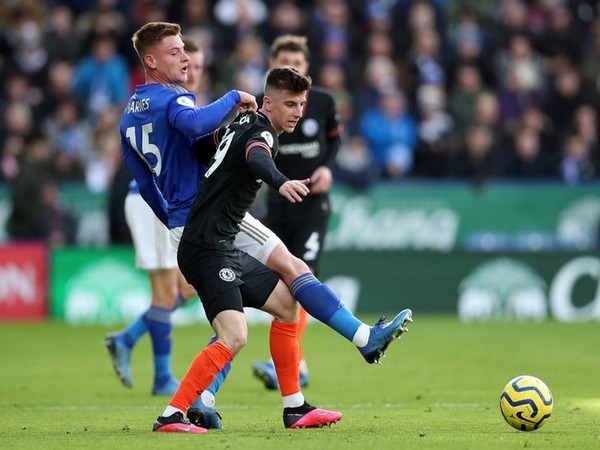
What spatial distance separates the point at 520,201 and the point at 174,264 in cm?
955

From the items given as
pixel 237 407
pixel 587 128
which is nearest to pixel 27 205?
pixel 587 128

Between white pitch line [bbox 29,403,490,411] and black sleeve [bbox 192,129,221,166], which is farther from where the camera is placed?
white pitch line [bbox 29,403,490,411]

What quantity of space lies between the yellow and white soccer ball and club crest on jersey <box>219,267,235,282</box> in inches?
69.3

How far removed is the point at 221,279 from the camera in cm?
748

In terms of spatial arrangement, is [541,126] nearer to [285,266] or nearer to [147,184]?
[147,184]

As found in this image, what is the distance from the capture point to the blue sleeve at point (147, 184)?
819 centimetres

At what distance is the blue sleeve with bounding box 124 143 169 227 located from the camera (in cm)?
819

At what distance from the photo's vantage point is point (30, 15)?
20.6m

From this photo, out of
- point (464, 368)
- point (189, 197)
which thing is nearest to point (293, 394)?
point (189, 197)

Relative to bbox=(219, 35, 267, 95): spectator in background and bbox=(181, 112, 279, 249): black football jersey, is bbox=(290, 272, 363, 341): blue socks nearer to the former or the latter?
bbox=(181, 112, 279, 249): black football jersey

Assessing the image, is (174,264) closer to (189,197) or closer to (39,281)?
(189,197)

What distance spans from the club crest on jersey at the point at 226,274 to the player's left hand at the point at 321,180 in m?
2.99

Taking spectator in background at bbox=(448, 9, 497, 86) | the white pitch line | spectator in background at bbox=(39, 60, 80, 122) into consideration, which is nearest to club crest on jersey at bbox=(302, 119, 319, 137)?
the white pitch line

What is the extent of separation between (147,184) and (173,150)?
0.46 m
